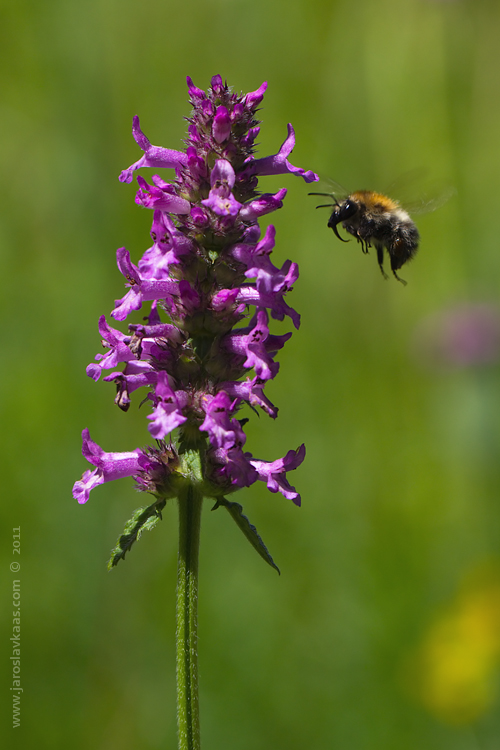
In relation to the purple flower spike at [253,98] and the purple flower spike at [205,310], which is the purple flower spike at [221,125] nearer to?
the purple flower spike at [205,310]

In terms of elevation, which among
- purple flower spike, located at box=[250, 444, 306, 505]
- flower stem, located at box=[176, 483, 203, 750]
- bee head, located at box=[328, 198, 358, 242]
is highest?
bee head, located at box=[328, 198, 358, 242]

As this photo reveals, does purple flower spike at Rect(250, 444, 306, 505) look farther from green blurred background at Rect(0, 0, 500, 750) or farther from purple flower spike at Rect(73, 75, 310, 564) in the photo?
green blurred background at Rect(0, 0, 500, 750)

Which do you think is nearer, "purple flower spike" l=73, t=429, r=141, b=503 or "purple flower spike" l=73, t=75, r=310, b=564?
"purple flower spike" l=73, t=75, r=310, b=564

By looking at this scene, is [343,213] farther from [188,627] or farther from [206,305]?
[188,627]

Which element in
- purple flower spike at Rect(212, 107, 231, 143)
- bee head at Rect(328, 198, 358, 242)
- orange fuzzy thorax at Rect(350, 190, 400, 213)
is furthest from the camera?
orange fuzzy thorax at Rect(350, 190, 400, 213)

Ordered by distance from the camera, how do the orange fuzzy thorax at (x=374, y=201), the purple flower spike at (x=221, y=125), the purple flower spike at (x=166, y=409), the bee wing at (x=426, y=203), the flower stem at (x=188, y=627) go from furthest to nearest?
the bee wing at (x=426, y=203) < the orange fuzzy thorax at (x=374, y=201) < the purple flower spike at (x=221, y=125) < the flower stem at (x=188, y=627) < the purple flower spike at (x=166, y=409)

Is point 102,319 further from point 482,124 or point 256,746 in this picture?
point 482,124

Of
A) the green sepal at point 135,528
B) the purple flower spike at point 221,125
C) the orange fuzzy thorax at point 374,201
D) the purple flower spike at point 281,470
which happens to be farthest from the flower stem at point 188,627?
the orange fuzzy thorax at point 374,201

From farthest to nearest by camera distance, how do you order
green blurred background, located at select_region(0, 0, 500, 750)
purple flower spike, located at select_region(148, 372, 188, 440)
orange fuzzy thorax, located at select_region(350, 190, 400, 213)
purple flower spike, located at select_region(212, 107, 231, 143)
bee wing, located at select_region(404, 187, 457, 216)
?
green blurred background, located at select_region(0, 0, 500, 750) < bee wing, located at select_region(404, 187, 457, 216) < orange fuzzy thorax, located at select_region(350, 190, 400, 213) < purple flower spike, located at select_region(212, 107, 231, 143) < purple flower spike, located at select_region(148, 372, 188, 440)

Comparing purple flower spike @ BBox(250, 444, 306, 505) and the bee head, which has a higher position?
the bee head

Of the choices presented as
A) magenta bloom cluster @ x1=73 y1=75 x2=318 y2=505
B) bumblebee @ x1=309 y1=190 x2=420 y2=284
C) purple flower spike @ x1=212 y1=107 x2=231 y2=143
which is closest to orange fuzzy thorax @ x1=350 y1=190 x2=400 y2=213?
bumblebee @ x1=309 y1=190 x2=420 y2=284
